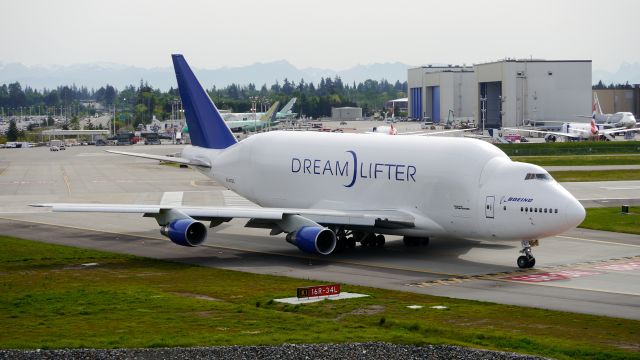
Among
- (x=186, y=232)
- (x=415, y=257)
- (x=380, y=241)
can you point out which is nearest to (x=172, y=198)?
(x=380, y=241)

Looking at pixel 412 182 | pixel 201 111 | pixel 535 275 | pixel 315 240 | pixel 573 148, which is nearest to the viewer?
pixel 535 275

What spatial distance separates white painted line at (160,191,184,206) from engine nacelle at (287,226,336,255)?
27.2m

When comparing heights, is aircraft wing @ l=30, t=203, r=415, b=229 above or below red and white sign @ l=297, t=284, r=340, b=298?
above

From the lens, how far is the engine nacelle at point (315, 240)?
4800 centimetres

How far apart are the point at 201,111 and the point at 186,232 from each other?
614 inches

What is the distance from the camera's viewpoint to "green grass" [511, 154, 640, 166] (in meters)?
114

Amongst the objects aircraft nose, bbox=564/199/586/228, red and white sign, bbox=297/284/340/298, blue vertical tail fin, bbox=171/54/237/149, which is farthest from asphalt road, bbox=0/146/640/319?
blue vertical tail fin, bbox=171/54/237/149

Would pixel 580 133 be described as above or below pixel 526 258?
above

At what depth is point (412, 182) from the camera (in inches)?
1941

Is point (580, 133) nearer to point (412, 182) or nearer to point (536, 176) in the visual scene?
point (412, 182)

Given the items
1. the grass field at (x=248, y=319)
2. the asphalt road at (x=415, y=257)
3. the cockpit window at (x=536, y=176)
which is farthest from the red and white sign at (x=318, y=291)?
the cockpit window at (x=536, y=176)

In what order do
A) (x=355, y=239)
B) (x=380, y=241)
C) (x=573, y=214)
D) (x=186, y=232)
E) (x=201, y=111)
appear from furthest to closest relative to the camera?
1. (x=201, y=111)
2. (x=380, y=241)
3. (x=355, y=239)
4. (x=186, y=232)
5. (x=573, y=214)

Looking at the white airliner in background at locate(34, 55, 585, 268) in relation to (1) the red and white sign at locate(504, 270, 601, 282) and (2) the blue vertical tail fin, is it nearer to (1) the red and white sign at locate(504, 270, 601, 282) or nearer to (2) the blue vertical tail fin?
(1) the red and white sign at locate(504, 270, 601, 282)

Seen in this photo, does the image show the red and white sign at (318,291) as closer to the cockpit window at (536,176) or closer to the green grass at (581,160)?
the cockpit window at (536,176)
